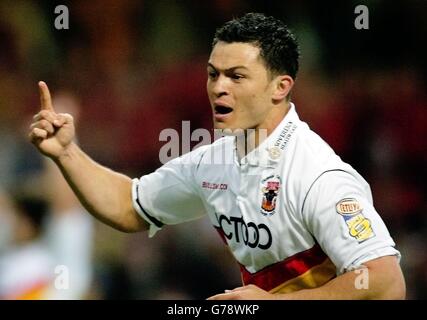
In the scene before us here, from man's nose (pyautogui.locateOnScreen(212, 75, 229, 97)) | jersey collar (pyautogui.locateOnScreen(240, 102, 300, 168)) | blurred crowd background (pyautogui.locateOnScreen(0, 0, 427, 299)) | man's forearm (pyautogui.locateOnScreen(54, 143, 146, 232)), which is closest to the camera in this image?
jersey collar (pyautogui.locateOnScreen(240, 102, 300, 168))

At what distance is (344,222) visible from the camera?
374cm

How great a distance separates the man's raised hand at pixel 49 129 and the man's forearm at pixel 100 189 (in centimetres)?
→ 8

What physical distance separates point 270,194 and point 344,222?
424mm

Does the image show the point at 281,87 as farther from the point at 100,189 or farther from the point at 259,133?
the point at 100,189

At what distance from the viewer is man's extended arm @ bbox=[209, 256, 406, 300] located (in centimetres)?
364

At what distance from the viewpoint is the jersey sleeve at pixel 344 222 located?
3.71 m

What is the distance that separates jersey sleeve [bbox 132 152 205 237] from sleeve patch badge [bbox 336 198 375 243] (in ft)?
3.21

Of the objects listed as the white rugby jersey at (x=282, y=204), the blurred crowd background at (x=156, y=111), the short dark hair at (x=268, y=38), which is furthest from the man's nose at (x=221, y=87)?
the blurred crowd background at (x=156, y=111)

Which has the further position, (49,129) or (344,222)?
(49,129)

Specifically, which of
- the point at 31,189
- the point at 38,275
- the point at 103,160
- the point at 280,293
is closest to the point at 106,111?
the point at 103,160

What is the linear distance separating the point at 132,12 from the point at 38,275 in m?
2.64

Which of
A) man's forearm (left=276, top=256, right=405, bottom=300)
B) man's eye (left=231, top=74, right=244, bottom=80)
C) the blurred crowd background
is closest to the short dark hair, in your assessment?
man's eye (left=231, top=74, right=244, bottom=80)

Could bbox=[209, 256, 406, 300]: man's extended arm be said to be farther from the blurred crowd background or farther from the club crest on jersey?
the blurred crowd background

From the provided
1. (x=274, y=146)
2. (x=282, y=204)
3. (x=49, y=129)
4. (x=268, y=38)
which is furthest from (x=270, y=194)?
(x=49, y=129)
